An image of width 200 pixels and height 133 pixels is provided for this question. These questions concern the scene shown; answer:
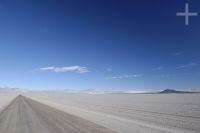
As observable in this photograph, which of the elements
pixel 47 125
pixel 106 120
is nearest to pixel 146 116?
pixel 106 120

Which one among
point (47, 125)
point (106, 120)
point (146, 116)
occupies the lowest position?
point (47, 125)

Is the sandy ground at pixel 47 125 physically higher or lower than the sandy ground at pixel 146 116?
lower

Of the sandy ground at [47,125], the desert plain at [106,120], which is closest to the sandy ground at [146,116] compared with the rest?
the desert plain at [106,120]

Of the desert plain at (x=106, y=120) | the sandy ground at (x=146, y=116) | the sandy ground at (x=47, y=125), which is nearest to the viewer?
the sandy ground at (x=47, y=125)

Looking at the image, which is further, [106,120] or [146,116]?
[146,116]

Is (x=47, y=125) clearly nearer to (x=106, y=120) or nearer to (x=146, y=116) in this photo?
(x=106, y=120)

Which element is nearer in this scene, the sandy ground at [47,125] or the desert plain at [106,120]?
the sandy ground at [47,125]

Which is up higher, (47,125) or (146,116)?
(146,116)

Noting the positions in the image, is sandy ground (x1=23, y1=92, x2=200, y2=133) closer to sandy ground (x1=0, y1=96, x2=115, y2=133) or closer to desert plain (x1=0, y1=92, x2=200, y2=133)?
desert plain (x1=0, y1=92, x2=200, y2=133)

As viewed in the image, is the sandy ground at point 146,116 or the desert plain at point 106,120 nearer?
the desert plain at point 106,120

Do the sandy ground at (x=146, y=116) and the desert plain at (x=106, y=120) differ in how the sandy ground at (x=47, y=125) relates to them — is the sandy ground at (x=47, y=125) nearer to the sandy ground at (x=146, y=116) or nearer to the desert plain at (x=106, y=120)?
the desert plain at (x=106, y=120)

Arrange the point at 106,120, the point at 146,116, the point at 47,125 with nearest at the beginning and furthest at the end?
the point at 47,125 < the point at 106,120 < the point at 146,116

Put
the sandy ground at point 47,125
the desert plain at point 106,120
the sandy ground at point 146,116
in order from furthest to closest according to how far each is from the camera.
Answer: the sandy ground at point 146,116, the desert plain at point 106,120, the sandy ground at point 47,125

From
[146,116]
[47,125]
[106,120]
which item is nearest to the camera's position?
[47,125]
